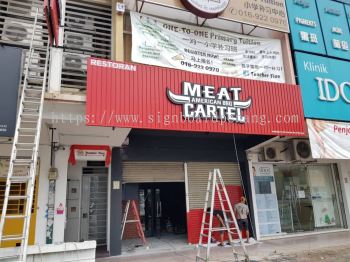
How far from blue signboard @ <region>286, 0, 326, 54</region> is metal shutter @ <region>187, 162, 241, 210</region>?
5284mm

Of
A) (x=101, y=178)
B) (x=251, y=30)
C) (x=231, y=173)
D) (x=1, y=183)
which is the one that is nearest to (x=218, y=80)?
(x=251, y=30)

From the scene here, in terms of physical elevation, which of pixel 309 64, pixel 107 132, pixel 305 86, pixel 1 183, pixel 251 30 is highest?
pixel 251 30

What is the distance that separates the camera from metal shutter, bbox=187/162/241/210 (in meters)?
10.9

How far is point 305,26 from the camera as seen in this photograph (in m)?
12.2

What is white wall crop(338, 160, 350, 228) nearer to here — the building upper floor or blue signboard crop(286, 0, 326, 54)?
blue signboard crop(286, 0, 326, 54)

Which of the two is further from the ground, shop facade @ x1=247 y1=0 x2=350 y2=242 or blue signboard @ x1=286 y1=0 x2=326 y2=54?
blue signboard @ x1=286 y1=0 x2=326 y2=54

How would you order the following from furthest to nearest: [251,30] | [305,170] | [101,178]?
[305,170], [251,30], [101,178]

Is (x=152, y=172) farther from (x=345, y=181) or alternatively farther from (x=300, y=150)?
(x=345, y=181)

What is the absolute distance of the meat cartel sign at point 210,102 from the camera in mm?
8305

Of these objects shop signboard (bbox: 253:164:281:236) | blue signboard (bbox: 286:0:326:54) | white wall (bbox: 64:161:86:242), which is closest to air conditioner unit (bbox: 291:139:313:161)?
shop signboard (bbox: 253:164:281:236)

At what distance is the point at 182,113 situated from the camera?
8211 millimetres

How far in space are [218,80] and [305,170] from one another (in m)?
6.88

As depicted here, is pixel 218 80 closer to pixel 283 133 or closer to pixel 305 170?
pixel 283 133

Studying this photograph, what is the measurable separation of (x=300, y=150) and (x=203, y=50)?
5.69 meters
